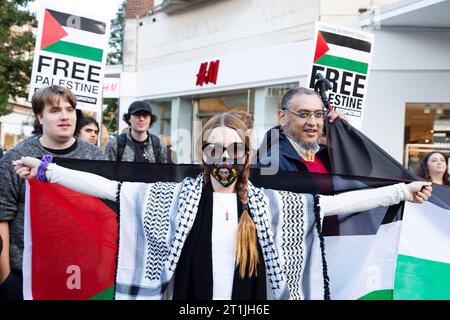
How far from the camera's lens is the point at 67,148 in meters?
3.28

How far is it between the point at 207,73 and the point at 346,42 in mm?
7559

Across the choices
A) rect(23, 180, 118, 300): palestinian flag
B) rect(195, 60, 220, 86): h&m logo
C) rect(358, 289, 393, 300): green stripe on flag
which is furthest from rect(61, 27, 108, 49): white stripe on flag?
rect(195, 60, 220, 86): h&m logo

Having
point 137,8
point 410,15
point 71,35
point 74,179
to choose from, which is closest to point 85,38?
point 71,35

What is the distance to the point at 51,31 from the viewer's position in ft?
19.8

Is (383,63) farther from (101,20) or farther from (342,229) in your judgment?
(342,229)

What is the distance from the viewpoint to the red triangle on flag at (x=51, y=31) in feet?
19.6

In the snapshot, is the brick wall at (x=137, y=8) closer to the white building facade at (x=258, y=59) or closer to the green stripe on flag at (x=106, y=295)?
the white building facade at (x=258, y=59)

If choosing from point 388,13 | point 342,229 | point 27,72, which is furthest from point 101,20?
point 27,72

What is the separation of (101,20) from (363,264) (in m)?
4.45

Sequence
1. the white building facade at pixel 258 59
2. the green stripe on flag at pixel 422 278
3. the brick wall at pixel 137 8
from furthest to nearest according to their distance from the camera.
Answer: the brick wall at pixel 137 8 → the white building facade at pixel 258 59 → the green stripe on flag at pixel 422 278

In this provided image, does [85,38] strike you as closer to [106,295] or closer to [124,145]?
[124,145]

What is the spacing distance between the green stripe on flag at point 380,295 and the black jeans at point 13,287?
6.01 ft

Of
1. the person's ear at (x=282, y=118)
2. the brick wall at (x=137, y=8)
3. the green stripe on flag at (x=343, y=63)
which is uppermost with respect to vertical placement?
the brick wall at (x=137, y=8)

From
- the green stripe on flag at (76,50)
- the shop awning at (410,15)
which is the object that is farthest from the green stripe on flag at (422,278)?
the shop awning at (410,15)
